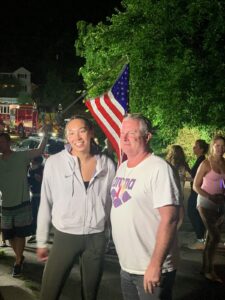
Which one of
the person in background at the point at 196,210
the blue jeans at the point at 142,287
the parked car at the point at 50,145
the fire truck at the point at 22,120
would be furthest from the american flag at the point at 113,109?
the fire truck at the point at 22,120

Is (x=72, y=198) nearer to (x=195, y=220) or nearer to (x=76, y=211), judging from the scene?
(x=76, y=211)

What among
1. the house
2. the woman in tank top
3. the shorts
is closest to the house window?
the house

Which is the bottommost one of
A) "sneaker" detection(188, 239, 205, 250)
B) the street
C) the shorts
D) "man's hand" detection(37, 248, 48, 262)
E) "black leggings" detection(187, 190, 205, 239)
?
the street

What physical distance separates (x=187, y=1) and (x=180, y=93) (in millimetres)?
2854

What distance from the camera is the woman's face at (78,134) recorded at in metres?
3.97

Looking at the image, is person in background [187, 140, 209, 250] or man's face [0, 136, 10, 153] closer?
man's face [0, 136, 10, 153]

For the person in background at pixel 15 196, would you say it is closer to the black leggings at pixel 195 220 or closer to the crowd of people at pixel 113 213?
the crowd of people at pixel 113 213

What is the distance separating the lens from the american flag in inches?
255

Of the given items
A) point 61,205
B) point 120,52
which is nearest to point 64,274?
point 61,205

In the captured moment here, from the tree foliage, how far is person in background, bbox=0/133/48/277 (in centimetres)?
904

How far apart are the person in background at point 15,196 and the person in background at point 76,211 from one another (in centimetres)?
205

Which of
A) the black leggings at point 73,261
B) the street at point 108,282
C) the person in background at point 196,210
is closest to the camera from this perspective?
the black leggings at point 73,261

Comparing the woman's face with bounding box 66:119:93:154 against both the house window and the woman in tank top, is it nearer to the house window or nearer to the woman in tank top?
the woman in tank top

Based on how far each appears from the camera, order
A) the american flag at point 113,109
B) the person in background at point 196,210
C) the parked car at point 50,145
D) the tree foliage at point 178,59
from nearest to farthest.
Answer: the american flag at point 113,109
the person in background at point 196,210
the parked car at point 50,145
the tree foliage at point 178,59
